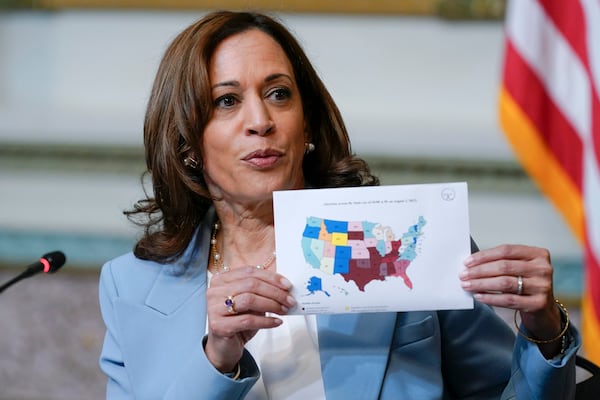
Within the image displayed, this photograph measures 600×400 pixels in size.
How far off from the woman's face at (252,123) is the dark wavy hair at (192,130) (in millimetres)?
32

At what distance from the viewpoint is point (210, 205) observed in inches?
89.0

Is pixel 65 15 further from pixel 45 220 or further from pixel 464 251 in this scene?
pixel 464 251

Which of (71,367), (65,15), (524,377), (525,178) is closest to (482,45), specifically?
(525,178)

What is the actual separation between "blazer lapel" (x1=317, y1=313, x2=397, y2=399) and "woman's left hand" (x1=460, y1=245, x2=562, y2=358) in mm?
330

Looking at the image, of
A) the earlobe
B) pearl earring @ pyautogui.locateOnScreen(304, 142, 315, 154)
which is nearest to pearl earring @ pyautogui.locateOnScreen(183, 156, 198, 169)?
the earlobe

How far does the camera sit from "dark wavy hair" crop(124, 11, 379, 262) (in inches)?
79.5

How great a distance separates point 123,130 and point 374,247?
10.0 feet

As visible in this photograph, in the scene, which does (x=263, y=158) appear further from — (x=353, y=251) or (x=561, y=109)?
(x=561, y=109)

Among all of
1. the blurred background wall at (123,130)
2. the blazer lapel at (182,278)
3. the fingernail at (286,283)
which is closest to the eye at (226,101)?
the blazer lapel at (182,278)

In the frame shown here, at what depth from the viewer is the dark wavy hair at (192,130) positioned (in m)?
2.02

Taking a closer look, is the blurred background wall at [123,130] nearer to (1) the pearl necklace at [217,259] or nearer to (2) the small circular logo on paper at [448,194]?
(1) the pearl necklace at [217,259]

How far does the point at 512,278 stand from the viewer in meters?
1.64

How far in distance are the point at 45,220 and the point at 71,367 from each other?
829 mm

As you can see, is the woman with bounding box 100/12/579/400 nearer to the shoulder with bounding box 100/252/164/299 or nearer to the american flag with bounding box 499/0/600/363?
the shoulder with bounding box 100/252/164/299
